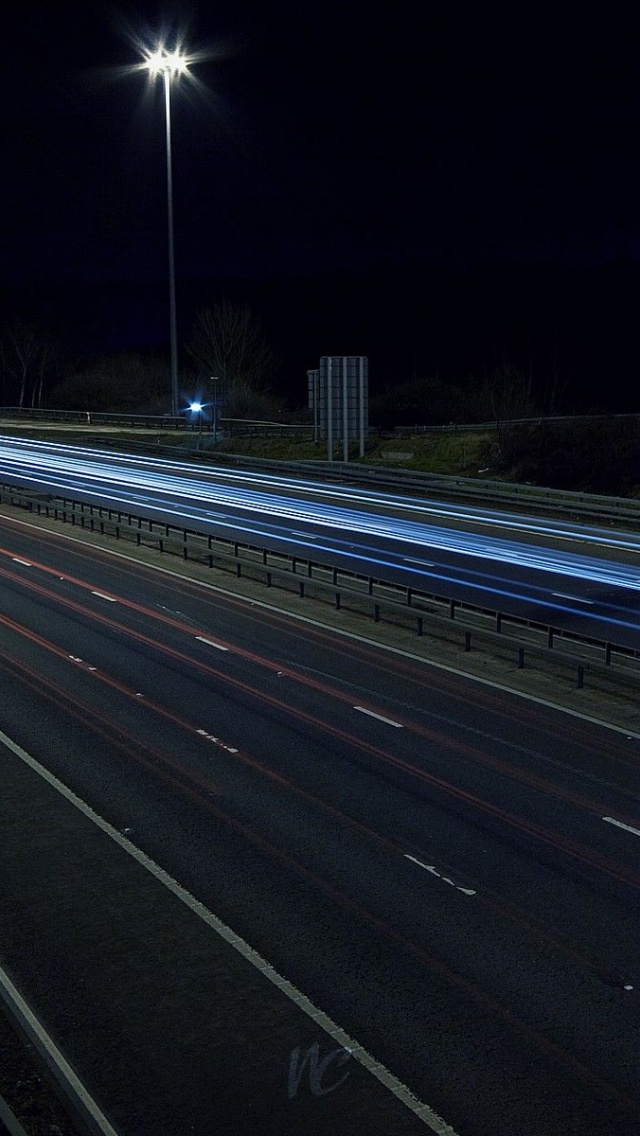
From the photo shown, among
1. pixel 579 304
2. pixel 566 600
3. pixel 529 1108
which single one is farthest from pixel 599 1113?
pixel 579 304

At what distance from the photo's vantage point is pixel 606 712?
60.3ft

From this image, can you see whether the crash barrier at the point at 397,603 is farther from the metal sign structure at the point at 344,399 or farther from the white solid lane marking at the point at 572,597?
the metal sign structure at the point at 344,399

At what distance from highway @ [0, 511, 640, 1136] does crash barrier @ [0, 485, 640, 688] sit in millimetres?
1481

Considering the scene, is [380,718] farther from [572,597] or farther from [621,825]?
[572,597]

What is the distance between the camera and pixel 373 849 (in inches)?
512

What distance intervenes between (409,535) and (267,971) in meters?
27.4

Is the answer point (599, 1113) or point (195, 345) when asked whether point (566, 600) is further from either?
point (195, 345)

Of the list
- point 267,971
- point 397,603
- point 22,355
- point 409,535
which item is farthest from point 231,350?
point 267,971

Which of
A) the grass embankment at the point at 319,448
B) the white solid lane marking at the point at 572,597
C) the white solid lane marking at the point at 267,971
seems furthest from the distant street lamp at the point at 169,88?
the white solid lane marking at the point at 267,971

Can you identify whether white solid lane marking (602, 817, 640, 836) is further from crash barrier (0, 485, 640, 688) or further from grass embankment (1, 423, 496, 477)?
grass embankment (1, 423, 496, 477)

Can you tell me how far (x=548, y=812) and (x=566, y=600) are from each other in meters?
13.6

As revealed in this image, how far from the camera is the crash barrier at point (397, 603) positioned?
67.3 ft

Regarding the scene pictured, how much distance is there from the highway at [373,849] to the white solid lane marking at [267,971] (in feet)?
0.26

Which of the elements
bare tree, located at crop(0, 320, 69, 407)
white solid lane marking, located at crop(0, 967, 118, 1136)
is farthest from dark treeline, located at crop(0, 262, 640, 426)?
white solid lane marking, located at crop(0, 967, 118, 1136)
